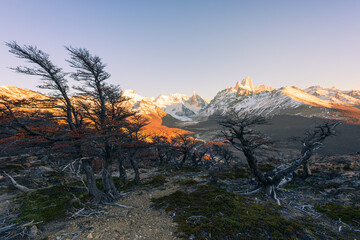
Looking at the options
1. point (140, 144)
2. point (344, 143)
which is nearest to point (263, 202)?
point (140, 144)

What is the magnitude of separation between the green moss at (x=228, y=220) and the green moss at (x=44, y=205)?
7216 millimetres

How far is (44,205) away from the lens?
11.3m

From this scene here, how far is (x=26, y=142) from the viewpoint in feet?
28.9

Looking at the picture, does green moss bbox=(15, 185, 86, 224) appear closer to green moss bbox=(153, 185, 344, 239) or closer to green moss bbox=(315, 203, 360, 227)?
green moss bbox=(153, 185, 344, 239)

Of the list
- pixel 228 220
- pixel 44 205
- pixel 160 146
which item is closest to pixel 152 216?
pixel 228 220

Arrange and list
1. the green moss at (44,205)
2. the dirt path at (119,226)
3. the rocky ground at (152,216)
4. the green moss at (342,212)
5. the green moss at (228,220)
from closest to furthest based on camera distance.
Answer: the green moss at (228,220) < the dirt path at (119,226) < the rocky ground at (152,216) < the green moss at (342,212) < the green moss at (44,205)

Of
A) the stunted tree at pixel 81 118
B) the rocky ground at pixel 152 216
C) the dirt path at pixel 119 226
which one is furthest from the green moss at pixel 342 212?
the stunted tree at pixel 81 118

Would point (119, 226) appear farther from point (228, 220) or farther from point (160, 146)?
point (160, 146)

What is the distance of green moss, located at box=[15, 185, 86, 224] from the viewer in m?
9.05

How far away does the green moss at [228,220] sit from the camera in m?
6.63

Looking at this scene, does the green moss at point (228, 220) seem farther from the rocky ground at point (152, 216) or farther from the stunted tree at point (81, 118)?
the stunted tree at point (81, 118)

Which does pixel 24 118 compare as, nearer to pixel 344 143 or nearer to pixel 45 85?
pixel 45 85

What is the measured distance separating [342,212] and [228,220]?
8.60 meters

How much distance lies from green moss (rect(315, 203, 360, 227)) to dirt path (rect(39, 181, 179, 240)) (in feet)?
35.3
